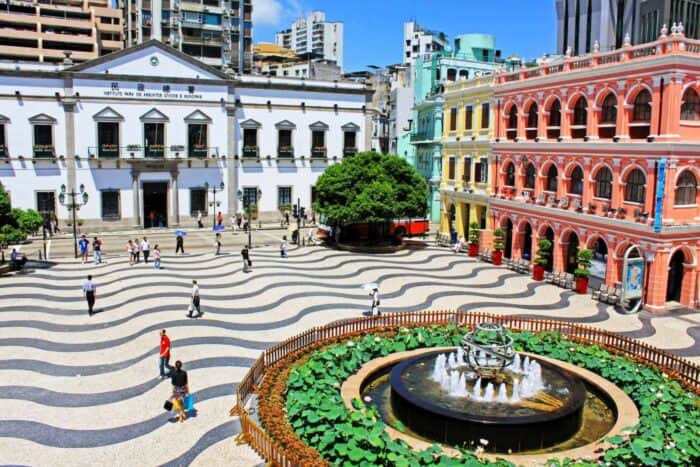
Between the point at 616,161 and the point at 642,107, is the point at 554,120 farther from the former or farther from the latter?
the point at 642,107

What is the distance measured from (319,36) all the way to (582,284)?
5318 inches

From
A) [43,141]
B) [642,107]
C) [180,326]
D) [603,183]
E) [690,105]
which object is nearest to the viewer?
[180,326]

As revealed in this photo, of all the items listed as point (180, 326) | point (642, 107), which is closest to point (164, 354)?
point (180, 326)

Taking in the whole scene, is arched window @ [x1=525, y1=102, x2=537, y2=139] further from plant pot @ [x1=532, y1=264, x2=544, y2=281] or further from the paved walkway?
plant pot @ [x1=532, y1=264, x2=544, y2=281]

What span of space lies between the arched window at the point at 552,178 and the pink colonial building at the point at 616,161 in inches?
2.1

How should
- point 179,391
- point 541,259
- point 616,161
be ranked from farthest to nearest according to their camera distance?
point 541,259, point 616,161, point 179,391

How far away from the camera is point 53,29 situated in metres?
80.4

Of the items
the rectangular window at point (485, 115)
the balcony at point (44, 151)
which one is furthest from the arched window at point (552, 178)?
the balcony at point (44, 151)

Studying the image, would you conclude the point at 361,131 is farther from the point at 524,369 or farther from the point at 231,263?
the point at 524,369

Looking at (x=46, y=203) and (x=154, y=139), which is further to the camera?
(x=154, y=139)

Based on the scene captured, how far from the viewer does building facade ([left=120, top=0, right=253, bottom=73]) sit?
74000 millimetres

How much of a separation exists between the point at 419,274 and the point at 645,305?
34.8 ft

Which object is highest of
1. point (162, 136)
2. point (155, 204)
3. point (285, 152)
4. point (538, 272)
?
point (162, 136)

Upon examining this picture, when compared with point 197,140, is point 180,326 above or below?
below
